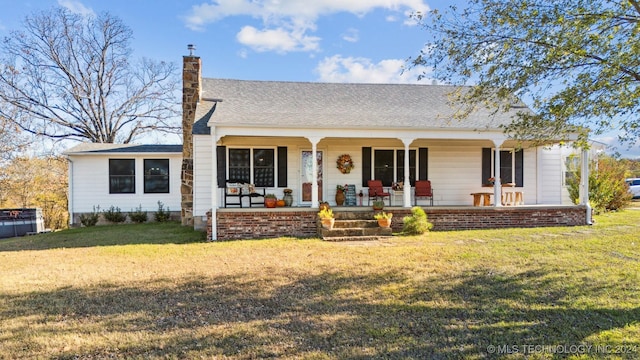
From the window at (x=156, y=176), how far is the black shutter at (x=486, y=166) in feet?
37.6

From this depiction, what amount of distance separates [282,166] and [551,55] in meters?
8.08

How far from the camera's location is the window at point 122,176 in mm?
13578

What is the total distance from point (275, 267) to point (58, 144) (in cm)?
2087

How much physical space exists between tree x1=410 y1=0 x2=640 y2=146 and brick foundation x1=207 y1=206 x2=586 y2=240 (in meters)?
5.01

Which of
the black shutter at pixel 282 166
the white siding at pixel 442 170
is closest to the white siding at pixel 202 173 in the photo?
the white siding at pixel 442 170

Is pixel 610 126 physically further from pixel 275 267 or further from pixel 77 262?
pixel 77 262

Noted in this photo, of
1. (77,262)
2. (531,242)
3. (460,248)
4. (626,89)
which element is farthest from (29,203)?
(626,89)

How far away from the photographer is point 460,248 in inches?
290

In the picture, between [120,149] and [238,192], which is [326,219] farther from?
[120,149]

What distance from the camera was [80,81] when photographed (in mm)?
21734

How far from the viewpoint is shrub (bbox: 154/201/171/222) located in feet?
44.9

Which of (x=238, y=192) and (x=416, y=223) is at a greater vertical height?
(x=238, y=192)

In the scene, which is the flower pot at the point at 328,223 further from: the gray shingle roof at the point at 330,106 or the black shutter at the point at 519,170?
the black shutter at the point at 519,170

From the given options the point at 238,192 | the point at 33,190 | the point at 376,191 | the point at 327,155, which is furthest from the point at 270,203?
the point at 33,190
